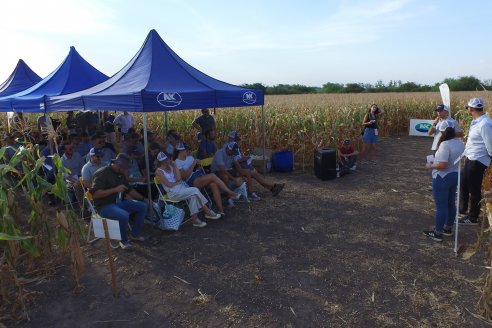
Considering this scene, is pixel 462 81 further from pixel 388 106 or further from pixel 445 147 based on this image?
pixel 445 147

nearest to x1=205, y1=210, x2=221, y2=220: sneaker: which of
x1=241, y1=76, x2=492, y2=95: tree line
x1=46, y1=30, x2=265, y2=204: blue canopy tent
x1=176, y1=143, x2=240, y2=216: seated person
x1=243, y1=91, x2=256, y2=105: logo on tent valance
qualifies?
x1=176, y1=143, x2=240, y2=216: seated person

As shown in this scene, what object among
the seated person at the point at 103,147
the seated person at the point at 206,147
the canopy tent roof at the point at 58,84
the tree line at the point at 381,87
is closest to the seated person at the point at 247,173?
the seated person at the point at 206,147

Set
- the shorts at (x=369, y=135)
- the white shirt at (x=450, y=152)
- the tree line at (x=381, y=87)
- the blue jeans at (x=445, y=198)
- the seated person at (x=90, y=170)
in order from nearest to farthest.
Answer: the white shirt at (x=450, y=152), the blue jeans at (x=445, y=198), the seated person at (x=90, y=170), the shorts at (x=369, y=135), the tree line at (x=381, y=87)

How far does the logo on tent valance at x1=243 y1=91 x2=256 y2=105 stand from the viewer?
7988 mm

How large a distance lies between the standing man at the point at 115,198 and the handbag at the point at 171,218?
1.58 ft

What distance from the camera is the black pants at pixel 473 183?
5.81 metres

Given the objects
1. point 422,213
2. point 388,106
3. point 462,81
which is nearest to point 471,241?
point 422,213

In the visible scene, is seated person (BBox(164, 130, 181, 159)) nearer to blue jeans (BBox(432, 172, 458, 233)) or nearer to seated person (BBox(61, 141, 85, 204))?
seated person (BBox(61, 141, 85, 204))

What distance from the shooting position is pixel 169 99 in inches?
248

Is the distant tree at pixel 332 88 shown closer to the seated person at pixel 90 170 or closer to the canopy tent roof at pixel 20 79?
the canopy tent roof at pixel 20 79

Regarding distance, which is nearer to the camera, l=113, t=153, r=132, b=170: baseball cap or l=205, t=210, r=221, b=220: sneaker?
l=113, t=153, r=132, b=170: baseball cap

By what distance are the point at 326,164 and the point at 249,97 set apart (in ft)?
8.78

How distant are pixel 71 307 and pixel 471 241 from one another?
210 inches

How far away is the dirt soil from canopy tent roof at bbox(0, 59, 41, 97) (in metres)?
10.8
